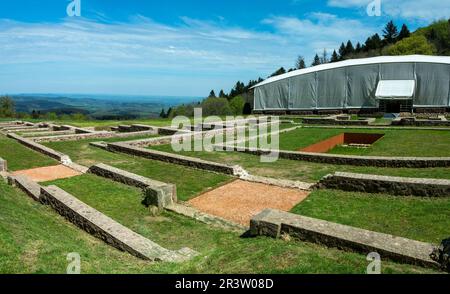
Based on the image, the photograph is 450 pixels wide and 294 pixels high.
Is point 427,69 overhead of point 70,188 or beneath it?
overhead

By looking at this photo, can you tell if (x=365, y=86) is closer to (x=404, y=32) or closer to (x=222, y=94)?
(x=404, y=32)

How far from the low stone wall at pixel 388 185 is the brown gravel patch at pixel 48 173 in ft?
27.2

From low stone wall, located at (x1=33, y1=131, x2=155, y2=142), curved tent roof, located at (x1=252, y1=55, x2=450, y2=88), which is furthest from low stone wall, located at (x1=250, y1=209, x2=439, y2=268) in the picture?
curved tent roof, located at (x1=252, y1=55, x2=450, y2=88)

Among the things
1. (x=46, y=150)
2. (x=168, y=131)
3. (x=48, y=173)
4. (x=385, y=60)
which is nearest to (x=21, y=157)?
(x=46, y=150)

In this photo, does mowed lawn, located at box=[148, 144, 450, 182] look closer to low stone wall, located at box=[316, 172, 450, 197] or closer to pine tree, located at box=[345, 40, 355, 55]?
low stone wall, located at box=[316, 172, 450, 197]

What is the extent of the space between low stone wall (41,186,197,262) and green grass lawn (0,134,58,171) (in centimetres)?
616

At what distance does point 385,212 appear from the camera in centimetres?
745

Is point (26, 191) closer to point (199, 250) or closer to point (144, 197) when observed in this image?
point (144, 197)

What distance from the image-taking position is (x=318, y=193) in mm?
9125

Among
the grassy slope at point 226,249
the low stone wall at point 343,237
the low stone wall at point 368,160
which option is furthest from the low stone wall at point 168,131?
the low stone wall at point 343,237

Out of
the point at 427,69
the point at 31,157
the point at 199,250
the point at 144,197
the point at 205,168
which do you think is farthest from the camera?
the point at 427,69

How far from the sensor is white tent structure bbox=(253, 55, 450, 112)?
3256 centimetres
